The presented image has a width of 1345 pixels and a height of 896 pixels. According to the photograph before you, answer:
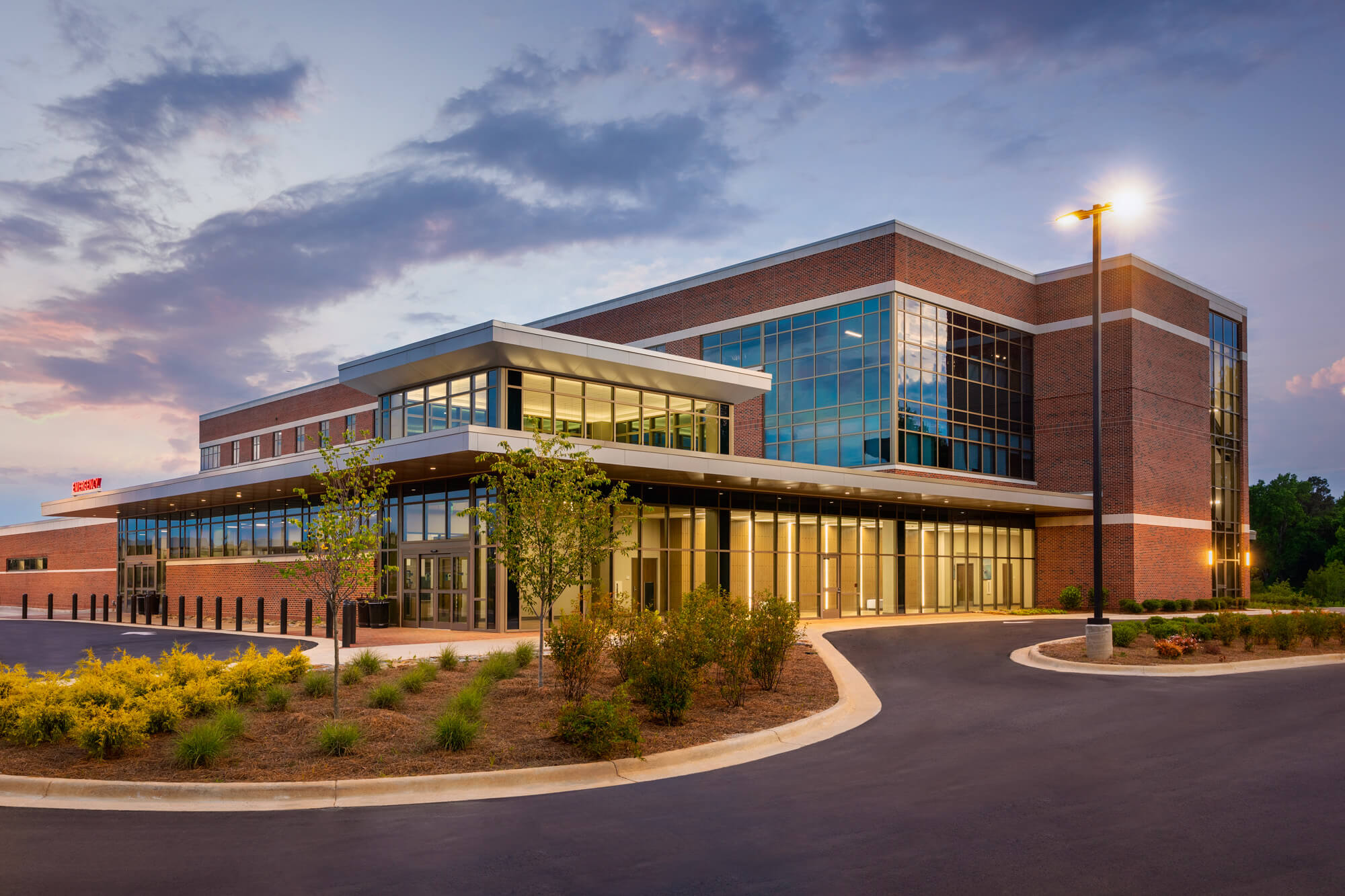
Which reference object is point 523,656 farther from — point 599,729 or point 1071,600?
point 1071,600

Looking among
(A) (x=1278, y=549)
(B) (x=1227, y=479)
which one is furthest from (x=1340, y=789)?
(A) (x=1278, y=549)

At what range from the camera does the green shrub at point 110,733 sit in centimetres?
971

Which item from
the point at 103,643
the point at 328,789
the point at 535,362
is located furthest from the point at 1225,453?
the point at 328,789

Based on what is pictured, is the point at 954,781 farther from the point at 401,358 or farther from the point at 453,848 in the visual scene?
the point at 401,358

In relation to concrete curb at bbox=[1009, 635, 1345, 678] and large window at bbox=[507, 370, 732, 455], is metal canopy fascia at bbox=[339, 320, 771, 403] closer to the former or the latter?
large window at bbox=[507, 370, 732, 455]

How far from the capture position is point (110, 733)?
973cm

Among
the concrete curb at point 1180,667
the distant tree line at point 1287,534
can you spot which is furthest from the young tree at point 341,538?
the distant tree line at point 1287,534

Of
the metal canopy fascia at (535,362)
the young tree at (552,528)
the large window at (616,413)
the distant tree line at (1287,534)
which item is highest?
the metal canopy fascia at (535,362)

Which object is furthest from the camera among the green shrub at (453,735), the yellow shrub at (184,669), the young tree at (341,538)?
the yellow shrub at (184,669)

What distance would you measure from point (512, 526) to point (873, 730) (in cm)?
609

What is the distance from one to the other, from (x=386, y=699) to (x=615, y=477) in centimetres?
1556

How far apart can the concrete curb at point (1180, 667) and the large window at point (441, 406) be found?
1537 centimetres

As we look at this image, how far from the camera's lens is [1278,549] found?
93.6 m

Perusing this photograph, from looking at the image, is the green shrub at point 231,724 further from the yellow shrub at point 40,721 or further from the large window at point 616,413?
the large window at point 616,413
